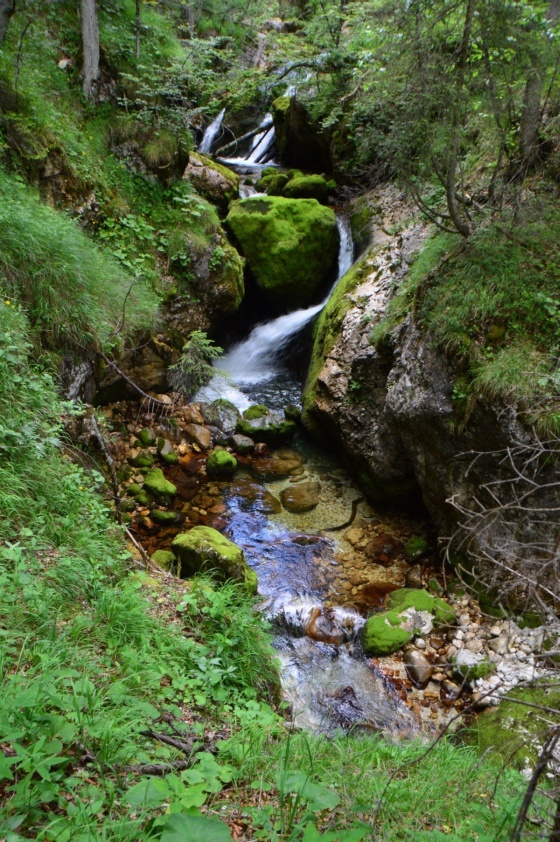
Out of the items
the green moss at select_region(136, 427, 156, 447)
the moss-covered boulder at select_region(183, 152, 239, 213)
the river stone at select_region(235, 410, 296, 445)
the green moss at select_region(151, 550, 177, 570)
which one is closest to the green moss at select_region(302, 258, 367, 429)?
the river stone at select_region(235, 410, 296, 445)

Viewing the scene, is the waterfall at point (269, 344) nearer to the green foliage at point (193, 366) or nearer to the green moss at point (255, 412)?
the green foliage at point (193, 366)

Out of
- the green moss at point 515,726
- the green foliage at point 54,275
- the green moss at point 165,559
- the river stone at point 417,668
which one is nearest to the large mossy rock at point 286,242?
the green foliage at point 54,275

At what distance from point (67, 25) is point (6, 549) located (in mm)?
9021

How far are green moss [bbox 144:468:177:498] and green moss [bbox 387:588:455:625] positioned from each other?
3.06 metres

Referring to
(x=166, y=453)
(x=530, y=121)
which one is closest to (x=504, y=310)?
(x=530, y=121)

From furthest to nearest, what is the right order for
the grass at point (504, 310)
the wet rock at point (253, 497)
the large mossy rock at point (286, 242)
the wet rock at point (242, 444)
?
the large mossy rock at point (286, 242) → the wet rock at point (242, 444) → the wet rock at point (253, 497) → the grass at point (504, 310)

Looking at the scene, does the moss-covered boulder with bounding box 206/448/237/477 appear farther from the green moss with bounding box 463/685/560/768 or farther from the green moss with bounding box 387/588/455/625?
the green moss with bounding box 463/685/560/768

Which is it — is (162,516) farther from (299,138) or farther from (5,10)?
(299,138)

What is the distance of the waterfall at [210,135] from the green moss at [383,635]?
44.4 feet

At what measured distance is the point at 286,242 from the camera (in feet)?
30.0

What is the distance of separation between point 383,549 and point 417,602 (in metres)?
0.98

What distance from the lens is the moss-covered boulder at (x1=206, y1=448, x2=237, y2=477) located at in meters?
6.98

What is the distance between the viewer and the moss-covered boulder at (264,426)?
7.77 m

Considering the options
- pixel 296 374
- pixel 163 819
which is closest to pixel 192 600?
pixel 163 819
